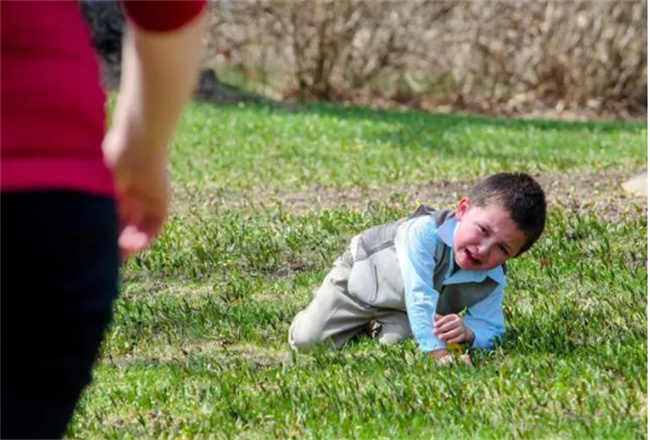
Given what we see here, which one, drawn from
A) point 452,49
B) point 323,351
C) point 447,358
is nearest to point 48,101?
point 447,358

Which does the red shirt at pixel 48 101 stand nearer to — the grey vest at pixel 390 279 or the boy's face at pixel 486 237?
the boy's face at pixel 486 237

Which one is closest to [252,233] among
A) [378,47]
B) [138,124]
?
[138,124]

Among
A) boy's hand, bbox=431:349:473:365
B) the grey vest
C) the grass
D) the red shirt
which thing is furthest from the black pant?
the grey vest

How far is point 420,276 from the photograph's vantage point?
4906 mm

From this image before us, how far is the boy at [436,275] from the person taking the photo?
4836 millimetres

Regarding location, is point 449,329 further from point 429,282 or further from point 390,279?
point 390,279

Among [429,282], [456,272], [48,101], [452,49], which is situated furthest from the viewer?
[452,49]

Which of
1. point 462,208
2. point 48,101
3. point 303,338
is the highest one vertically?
point 48,101

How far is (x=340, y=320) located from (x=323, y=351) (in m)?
0.24

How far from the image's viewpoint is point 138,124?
1.95 m

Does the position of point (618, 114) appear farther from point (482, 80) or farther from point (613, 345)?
point (613, 345)

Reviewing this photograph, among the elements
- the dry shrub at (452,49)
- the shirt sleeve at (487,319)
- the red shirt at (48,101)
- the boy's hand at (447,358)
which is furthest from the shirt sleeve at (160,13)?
the dry shrub at (452,49)

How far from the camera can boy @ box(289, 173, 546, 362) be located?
484 cm

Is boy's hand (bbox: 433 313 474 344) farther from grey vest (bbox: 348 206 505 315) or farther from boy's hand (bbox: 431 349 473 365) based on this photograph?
grey vest (bbox: 348 206 505 315)
